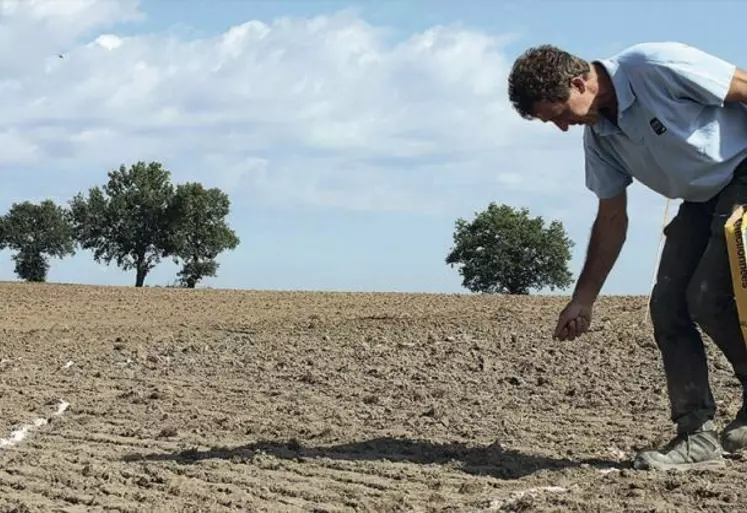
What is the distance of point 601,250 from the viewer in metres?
5.69

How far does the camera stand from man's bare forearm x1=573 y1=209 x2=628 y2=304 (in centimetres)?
565

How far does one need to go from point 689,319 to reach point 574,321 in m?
0.55

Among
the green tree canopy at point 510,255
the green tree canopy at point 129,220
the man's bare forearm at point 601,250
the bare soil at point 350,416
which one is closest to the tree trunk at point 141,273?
the green tree canopy at point 129,220

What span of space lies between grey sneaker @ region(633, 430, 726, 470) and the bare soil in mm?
86

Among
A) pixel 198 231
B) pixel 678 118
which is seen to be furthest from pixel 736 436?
pixel 198 231

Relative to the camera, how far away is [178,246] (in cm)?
4725

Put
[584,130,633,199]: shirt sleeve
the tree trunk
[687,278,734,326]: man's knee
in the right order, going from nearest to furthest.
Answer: [687,278,734,326]: man's knee
[584,130,633,199]: shirt sleeve
the tree trunk

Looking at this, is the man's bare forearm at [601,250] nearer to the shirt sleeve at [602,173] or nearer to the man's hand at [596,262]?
the man's hand at [596,262]

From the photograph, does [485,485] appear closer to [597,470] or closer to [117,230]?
[597,470]

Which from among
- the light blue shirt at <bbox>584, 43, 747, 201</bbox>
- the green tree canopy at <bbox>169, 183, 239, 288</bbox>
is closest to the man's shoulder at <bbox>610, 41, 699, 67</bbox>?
the light blue shirt at <bbox>584, 43, 747, 201</bbox>

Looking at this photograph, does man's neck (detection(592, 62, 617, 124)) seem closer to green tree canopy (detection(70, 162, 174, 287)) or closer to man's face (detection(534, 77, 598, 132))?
man's face (detection(534, 77, 598, 132))

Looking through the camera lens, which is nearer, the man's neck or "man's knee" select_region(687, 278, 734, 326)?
the man's neck

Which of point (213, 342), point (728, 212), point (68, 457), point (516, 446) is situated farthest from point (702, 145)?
point (213, 342)

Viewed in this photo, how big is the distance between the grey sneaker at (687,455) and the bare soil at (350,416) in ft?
0.28
